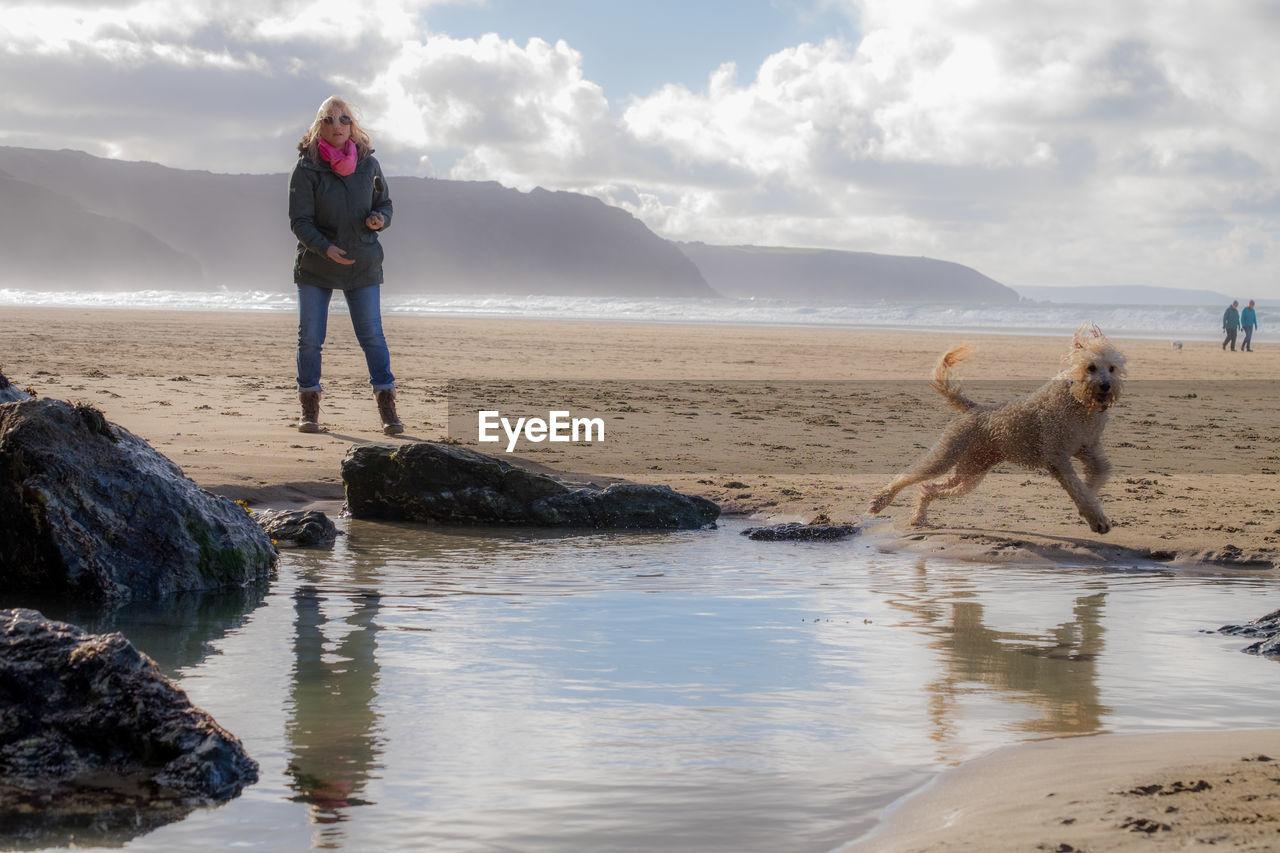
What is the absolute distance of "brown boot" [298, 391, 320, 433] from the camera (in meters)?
8.65

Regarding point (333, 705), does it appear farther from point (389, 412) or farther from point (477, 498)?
Result: point (389, 412)

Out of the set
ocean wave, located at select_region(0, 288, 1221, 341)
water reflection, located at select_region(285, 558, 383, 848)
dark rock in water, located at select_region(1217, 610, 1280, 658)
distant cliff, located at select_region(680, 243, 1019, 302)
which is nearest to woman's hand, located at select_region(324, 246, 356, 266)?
water reflection, located at select_region(285, 558, 383, 848)

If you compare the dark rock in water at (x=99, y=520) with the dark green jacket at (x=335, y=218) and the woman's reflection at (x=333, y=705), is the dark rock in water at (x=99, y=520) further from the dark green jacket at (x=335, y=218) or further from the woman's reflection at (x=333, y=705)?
the dark green jacket at (x=335, y=218)

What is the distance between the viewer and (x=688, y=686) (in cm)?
337

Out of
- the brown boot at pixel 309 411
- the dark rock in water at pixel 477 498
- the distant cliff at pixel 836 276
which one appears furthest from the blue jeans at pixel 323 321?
the distant cliff at pixel 836 276

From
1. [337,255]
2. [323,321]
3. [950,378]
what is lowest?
[950,378]

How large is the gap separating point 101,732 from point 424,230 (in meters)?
162

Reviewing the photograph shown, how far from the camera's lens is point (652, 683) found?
11.2 feet

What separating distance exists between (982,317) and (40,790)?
41115 millimetres

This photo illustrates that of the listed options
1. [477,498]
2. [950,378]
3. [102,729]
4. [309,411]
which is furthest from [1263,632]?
[309,411]

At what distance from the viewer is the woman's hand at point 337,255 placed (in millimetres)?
7969

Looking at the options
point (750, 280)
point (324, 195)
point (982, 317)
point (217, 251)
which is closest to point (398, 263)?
point (217, 251)

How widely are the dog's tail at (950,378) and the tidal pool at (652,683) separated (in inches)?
51.0

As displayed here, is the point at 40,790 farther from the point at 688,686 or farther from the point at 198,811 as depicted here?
the point at 688,686
